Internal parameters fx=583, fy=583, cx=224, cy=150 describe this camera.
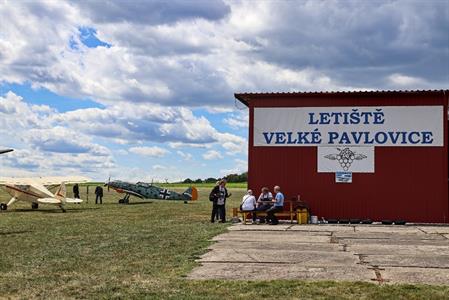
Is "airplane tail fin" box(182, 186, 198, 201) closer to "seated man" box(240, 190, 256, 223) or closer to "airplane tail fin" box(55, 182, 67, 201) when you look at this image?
"airplane tail fin" box(55, 182, 67, 201)

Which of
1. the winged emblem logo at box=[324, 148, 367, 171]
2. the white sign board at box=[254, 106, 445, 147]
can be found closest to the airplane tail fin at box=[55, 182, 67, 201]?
the white sign board at box=[254, 106, 445, 147]

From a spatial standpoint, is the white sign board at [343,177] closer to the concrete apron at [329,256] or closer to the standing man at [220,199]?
the concrete apron at [329,256]

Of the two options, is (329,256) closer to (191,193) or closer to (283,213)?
(283,213)

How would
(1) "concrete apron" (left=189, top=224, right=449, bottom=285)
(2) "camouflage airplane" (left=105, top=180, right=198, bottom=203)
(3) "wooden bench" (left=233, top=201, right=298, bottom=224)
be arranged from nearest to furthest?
(1) "concrete apron" (left=189, top=224, right=449, bottom=285) → (3) "wooden bench" (left=233, top=201, right=298, bottom=224) → (2) "camouflage airplane" (left=105, top=180, right=198, bottom=203)

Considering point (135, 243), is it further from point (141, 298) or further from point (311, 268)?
point (141, 298)

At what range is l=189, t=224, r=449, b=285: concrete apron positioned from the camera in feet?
28.7

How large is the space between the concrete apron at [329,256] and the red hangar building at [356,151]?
131 inches

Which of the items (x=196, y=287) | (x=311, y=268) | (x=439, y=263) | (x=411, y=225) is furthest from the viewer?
(x=411, y=225)

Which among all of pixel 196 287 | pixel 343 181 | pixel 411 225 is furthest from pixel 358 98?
pixel 196 287

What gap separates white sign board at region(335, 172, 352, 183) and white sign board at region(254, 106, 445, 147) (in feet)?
3.51

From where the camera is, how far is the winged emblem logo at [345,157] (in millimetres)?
20438

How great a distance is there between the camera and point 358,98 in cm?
2067

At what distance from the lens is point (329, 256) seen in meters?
10.9

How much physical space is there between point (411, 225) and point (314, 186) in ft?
11.4
